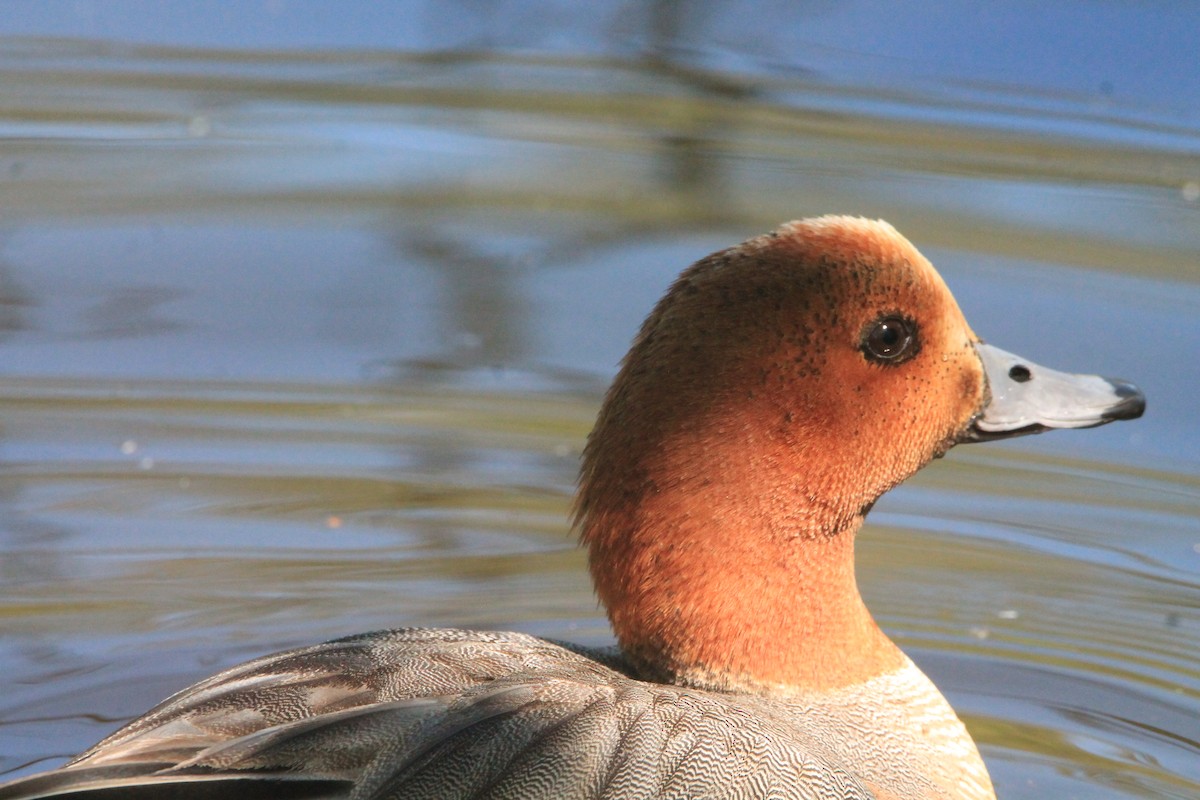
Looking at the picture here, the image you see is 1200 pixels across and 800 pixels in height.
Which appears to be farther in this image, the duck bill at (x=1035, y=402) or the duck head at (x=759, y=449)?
the duck bill at (x=1035, y=402)

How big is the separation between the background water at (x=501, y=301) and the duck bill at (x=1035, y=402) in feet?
2.88

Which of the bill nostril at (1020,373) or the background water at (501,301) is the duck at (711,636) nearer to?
the bill nostril at (1020,373)

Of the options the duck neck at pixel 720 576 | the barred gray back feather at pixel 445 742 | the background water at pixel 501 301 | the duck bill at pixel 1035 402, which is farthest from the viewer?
the background water at pixel 501 301

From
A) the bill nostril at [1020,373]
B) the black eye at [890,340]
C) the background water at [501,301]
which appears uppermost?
the black eye at [890,340]

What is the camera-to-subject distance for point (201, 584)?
483cm

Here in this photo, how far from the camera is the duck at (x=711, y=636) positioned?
9.57 feet

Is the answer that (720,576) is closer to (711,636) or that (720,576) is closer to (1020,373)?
(711,636)

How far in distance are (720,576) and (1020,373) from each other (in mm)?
868

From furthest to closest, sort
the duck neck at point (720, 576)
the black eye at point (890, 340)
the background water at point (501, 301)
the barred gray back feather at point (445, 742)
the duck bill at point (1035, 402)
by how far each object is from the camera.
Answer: the background water at point (501, 301), the duck bill at point (1035, 402), the black eye at point (890, 340), the duck neck at point (720, 576), the barred gray back feather at point (445, 742)

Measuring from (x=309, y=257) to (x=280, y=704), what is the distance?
3668 millimetres

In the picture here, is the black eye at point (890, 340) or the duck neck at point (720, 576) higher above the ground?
the black eye at point (890, 340)

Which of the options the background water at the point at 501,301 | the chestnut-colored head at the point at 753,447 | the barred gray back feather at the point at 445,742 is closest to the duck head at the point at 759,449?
the chestnut-colored head at the point at 753,447

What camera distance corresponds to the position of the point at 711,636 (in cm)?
338

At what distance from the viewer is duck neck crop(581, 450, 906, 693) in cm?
333
